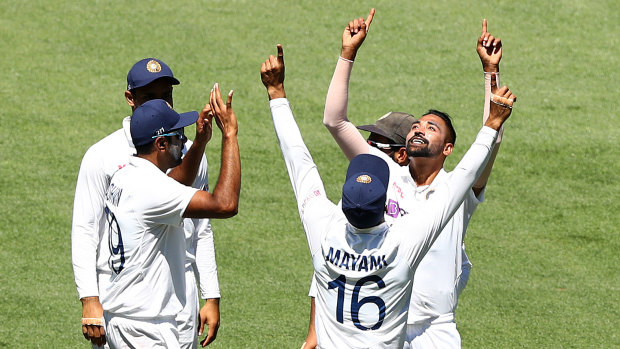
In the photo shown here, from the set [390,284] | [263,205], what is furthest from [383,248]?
[263,205]

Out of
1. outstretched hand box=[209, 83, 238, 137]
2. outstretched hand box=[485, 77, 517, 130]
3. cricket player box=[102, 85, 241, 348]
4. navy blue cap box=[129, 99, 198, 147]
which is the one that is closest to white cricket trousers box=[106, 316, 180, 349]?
cricket player box=[102, 85, 241, 348]

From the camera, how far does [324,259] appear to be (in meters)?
3.81

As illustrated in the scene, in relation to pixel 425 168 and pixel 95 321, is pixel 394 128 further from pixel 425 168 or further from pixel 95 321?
pixel 95 321

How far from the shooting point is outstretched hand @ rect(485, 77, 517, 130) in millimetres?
3799

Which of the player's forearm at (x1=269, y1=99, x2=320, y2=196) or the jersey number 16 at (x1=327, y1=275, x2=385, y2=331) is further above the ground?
the player's forearm at (x1=269, y1=99, x2=320, y2=196)

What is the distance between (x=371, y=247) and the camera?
12.2 feet

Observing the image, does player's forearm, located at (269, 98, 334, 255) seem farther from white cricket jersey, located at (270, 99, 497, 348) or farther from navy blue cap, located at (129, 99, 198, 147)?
navy blue cap, located at (129, 99, 198, 147)

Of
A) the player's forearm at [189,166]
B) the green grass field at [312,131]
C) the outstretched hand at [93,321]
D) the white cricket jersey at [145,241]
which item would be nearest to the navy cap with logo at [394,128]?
the player's forearm at [189,166]

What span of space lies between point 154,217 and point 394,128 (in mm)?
1656

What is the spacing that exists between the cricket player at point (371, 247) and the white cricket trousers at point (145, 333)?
779mm

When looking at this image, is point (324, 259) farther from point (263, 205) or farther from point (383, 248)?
point (263, 205)

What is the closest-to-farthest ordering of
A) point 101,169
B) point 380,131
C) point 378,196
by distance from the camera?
point 378,196 < point 101,169 < point 380,131

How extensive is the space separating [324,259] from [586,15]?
10094mm

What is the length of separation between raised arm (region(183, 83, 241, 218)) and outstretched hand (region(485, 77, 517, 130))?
1113 millimetres
